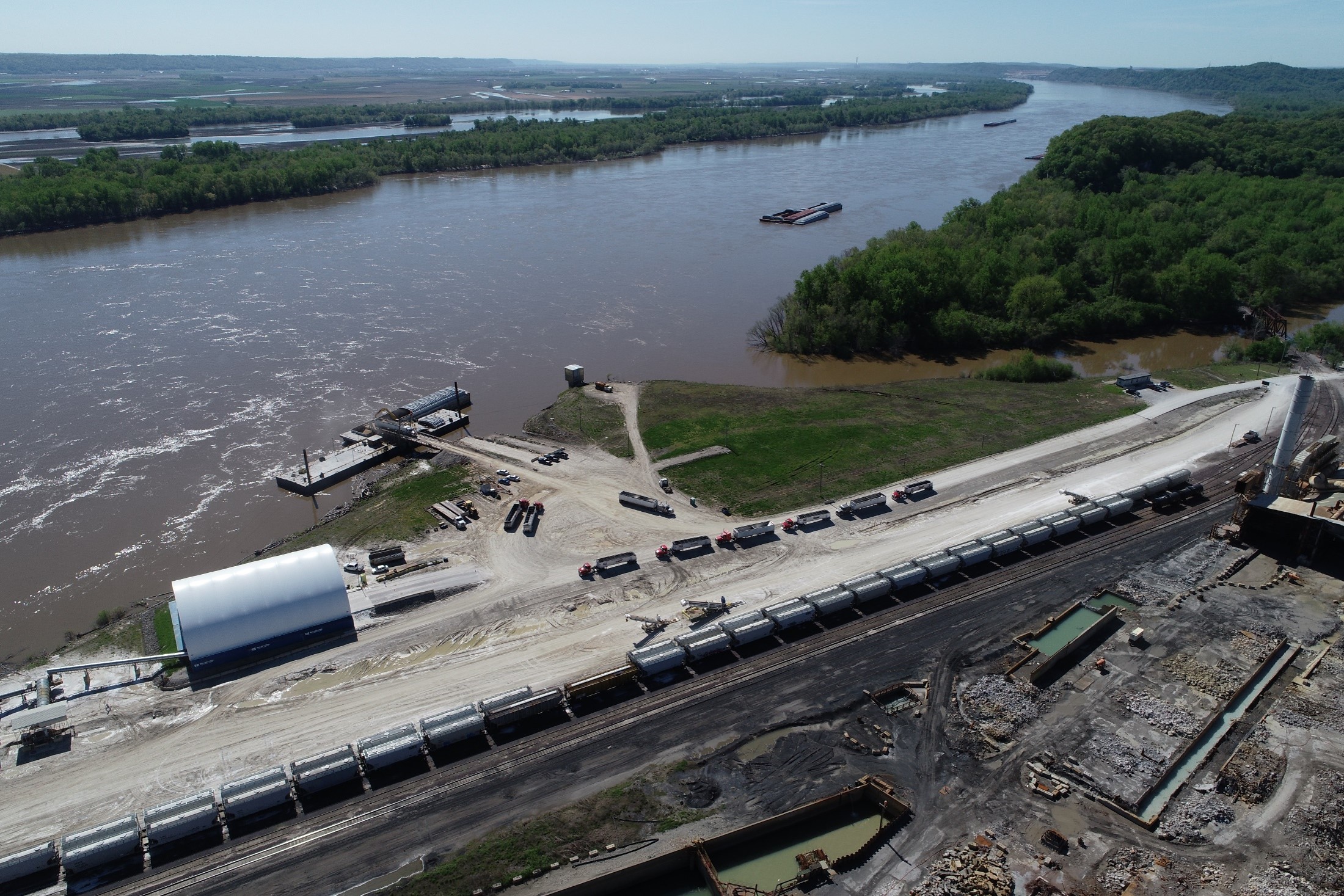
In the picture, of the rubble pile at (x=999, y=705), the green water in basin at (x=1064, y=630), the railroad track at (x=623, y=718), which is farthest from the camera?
the green water in basin at (x=1064, y=630)

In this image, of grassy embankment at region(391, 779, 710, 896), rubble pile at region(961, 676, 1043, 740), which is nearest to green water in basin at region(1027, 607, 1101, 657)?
rubble pile at region(961, 676, 1043, 740)

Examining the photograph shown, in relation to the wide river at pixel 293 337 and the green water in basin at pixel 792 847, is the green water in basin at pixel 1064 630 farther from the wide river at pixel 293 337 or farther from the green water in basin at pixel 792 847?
the wide river at pixel 293 337

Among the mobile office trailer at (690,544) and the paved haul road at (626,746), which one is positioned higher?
the mobile office trailer at (690,544)

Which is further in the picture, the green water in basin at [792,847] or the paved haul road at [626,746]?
the green water in basin at [792,847]

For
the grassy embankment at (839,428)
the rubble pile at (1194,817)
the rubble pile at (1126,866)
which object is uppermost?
the grassy embankment at (839,428)

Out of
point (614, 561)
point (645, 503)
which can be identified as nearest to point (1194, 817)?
point (614, 561)

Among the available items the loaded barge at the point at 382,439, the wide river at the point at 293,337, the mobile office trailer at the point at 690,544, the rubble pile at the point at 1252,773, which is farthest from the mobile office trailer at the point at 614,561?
the rubble pile at the point at 1252,773

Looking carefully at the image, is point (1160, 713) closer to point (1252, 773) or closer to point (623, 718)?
point (1252, 773)
